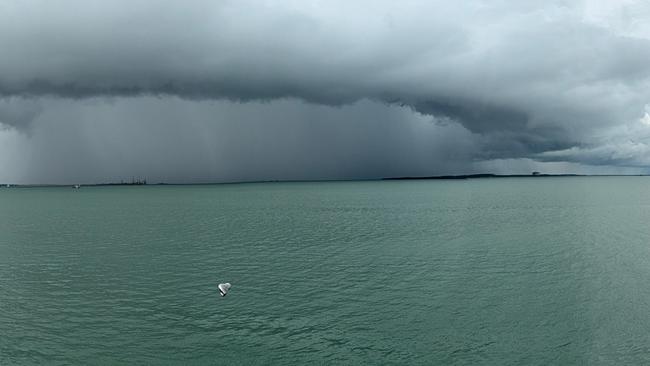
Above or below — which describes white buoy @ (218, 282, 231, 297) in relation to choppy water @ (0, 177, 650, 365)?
above

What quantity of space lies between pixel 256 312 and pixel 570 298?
2926 cm

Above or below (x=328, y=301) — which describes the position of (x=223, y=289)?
above

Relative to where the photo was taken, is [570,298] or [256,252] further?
[256,252]

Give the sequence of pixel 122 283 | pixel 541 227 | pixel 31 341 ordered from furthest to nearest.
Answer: pixel 541 227 → pixel 122 283 → pixel 31 341

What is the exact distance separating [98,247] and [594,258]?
247 feet

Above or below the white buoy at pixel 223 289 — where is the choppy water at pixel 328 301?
below

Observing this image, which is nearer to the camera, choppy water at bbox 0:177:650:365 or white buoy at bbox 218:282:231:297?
choppy water at bbox 0:177:650:365

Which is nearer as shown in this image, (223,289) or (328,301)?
(328,301)

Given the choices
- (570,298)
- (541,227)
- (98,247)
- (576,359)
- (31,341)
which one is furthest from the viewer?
(541,227)

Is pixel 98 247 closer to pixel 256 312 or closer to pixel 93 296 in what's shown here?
pixel 93 296

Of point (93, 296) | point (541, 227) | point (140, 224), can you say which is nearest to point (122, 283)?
point (93, 296)

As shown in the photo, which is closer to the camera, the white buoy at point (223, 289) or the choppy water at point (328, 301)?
the choppy water at point (328, 301)

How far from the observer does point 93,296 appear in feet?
141

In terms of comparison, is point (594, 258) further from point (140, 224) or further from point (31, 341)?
point (140, 224)
